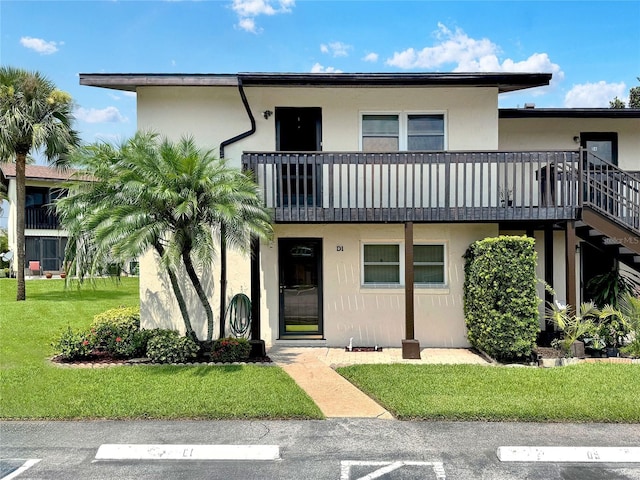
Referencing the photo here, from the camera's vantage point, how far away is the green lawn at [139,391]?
564 centimetres

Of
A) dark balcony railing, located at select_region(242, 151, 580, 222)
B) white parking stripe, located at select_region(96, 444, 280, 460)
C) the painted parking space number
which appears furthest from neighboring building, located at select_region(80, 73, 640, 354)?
the painted parking space number

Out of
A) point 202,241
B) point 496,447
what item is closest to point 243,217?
point 202,241

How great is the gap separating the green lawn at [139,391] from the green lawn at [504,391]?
1.27 meters

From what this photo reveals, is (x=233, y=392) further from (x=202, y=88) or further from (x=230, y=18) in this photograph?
(x=230, y=18)

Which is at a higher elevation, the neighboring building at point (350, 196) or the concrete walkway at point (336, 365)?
the neighboring building at point (350, 196)

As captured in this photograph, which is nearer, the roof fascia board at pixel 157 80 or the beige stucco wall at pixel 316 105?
the roof fascia board at pixel 157 80

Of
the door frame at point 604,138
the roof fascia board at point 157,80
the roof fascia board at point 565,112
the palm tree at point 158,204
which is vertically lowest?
the palm tree at point 158,204

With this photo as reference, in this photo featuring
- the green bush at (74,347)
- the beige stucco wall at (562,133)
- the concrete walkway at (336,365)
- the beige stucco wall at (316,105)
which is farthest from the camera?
the beige stucco wall at (562,133)

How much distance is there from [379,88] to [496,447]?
7.49 metres

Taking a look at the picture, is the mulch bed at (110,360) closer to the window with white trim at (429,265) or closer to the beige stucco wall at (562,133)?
the window with white trim at (429,265)

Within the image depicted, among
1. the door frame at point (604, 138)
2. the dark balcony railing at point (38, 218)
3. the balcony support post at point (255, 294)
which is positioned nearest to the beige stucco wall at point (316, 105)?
the balcony support post at point (255, 294)

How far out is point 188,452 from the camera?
4.64 m

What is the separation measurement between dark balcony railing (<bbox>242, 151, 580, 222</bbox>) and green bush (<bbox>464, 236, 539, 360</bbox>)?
930mm

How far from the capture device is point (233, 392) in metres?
6.32
